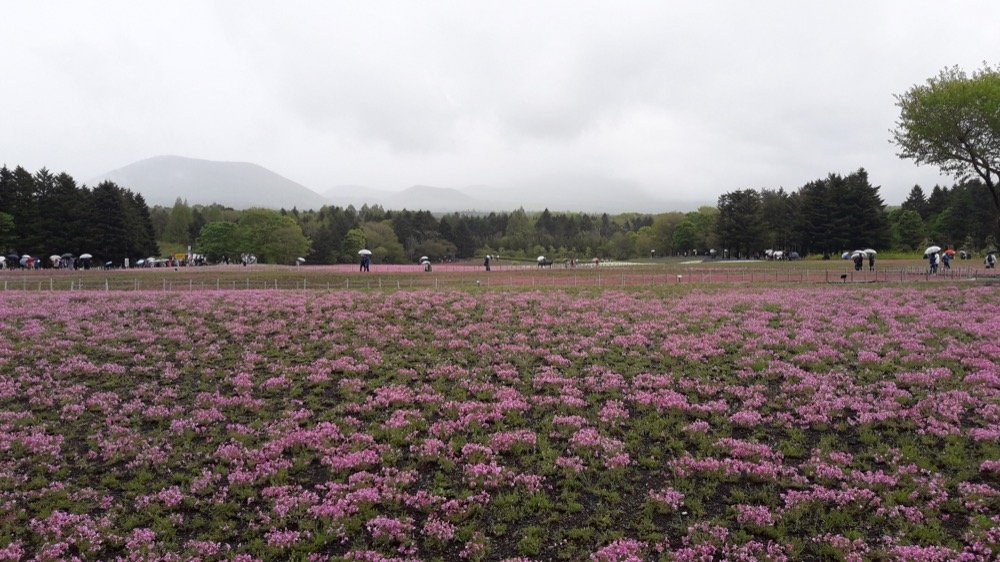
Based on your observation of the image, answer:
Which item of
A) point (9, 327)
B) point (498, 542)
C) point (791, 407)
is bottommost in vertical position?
point (498, 542)

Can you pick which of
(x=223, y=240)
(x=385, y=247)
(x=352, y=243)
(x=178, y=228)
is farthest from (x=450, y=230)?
(x=178, y=228)

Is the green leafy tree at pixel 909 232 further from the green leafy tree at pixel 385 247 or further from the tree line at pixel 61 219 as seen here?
the tree line at pixel 61 219

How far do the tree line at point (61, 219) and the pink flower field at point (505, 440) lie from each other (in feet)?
255

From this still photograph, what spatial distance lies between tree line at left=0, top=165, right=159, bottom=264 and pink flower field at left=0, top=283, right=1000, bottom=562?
255 ft

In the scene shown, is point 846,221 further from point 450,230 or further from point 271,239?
point 271,239

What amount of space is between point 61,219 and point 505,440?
347 feet

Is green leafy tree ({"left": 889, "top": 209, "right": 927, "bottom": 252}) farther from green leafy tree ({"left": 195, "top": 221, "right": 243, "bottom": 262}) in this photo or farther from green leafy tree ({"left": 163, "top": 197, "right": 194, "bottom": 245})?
green leafy tree ({"left": 163, "top": 197, "right": 194, "bottom": 245})

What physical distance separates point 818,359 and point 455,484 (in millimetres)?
15518

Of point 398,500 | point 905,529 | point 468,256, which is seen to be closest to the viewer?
point 905,529

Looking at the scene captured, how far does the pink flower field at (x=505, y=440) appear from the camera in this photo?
36.2 feet

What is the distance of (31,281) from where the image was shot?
49.4 metres

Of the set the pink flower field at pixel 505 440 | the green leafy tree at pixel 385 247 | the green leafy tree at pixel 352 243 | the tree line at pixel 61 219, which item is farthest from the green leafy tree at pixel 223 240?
the pink flower field at pixel 505 440

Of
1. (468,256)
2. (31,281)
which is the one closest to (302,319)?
(31,281)

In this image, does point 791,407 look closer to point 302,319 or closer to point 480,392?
point 480,392
